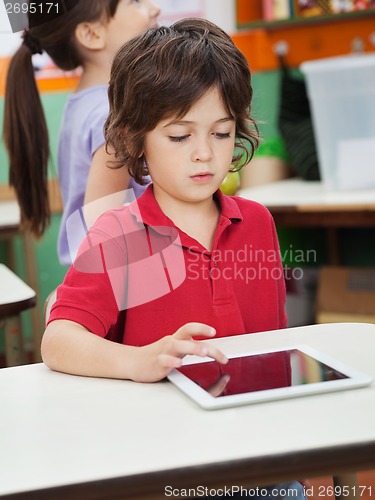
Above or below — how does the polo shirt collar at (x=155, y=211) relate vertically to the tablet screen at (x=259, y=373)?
above

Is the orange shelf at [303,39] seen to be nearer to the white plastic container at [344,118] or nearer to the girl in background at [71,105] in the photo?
the white plastic container at [344,118]

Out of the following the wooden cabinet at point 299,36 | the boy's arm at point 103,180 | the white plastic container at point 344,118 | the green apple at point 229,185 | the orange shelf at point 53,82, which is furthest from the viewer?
the wooden cabinet at point 299,36

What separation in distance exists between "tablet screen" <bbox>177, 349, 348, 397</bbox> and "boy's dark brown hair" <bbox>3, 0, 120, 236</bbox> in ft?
2.91

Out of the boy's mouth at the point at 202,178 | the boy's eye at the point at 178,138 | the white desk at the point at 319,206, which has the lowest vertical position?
the white desk at the point at 319,206

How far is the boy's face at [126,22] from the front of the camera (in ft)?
Answer: 5.59

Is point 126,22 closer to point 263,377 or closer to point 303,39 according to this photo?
point 263,377

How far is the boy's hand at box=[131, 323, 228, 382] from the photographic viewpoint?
3.08 ft

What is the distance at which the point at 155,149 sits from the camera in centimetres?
121

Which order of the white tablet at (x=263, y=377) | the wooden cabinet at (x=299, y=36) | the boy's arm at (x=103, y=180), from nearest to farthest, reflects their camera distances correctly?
the white tablet at (x=263, y=377)
the boy's arm at (x=103, y=180)
the wooden cabinet at (x=299, y=36)

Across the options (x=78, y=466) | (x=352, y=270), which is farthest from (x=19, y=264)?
(x=78, y=466)

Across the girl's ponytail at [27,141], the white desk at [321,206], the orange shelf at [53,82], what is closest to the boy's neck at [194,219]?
the girl's ponytail at [27,141]

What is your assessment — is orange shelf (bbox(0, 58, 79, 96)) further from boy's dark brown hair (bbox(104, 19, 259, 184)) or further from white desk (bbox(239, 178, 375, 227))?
boy's dark brown hair (bbox(104, 19, 259, 184))

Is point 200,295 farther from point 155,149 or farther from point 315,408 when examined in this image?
point 315,408

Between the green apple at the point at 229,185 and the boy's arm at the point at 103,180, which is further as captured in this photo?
the green apple at the point at 229,185
